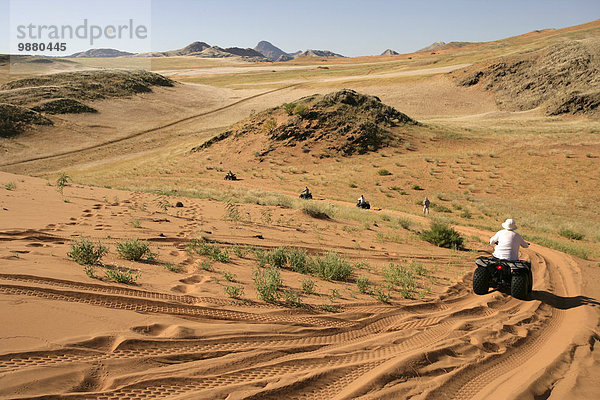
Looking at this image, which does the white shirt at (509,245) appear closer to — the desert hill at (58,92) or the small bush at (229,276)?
the small bush at (229,276)

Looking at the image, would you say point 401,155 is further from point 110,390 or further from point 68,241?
point 110,390

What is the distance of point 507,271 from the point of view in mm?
7602

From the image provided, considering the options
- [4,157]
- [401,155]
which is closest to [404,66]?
[401,155]

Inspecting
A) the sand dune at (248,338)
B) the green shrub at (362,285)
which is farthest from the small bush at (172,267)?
the green shrub at (362,285)

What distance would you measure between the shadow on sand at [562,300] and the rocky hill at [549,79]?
156ft

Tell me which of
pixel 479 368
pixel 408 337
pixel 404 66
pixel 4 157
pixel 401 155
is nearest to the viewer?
pixel 479 368

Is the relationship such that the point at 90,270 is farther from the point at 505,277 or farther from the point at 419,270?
the point at 505,277

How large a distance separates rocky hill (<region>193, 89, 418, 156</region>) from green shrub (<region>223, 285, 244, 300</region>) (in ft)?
95.2

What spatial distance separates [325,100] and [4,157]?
99.2 feet

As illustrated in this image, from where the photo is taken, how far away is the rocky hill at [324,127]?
3547 centimetres

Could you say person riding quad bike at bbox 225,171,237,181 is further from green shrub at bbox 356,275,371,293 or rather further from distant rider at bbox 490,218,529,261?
distant rider at bbox 490,218,529,261

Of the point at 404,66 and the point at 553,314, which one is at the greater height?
the point at 404,66

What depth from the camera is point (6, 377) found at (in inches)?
129

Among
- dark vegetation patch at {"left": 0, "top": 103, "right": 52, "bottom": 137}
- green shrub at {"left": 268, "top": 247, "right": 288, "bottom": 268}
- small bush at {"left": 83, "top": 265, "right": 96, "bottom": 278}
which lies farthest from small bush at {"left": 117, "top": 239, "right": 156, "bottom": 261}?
dark vegetation patch at {"left": 0, "top": 103, "right": 52, "bottom": 137}
